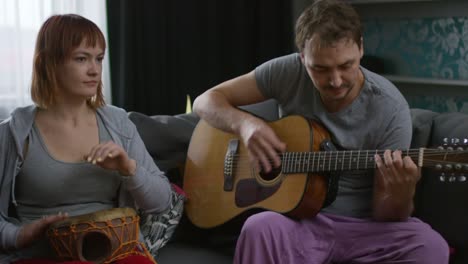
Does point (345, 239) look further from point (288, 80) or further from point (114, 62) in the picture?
point (114, 62)

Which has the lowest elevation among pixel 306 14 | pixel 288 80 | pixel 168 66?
pixel 168 66

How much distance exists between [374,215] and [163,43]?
1.90 metres

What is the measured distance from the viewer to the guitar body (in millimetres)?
1919

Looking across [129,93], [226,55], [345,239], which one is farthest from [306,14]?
[226,55]

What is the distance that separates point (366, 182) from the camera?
198 centimetres

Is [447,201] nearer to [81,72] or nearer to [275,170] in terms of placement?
[275,170]

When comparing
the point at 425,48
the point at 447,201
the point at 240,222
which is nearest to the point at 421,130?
the point at 447,201

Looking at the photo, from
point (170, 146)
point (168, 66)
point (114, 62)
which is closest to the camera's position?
point (170, 146)

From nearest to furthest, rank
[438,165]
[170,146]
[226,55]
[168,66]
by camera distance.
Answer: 1. [438,165]
2. [170,146]
3. [168,66]
4. [226,55]

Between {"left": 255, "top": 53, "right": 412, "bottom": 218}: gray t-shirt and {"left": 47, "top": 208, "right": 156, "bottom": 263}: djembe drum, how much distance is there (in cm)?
66

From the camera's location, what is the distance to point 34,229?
1.70m

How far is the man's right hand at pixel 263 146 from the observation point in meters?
1.99

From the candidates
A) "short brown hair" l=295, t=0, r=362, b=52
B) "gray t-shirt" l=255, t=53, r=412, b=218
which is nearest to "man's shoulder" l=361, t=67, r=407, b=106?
"gray t-shirt" l=255, t=53, r=412, b=218

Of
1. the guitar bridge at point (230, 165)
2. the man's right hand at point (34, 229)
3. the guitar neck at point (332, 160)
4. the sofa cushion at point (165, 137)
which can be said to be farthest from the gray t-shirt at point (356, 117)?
the man's right hand at point (34, 229)
